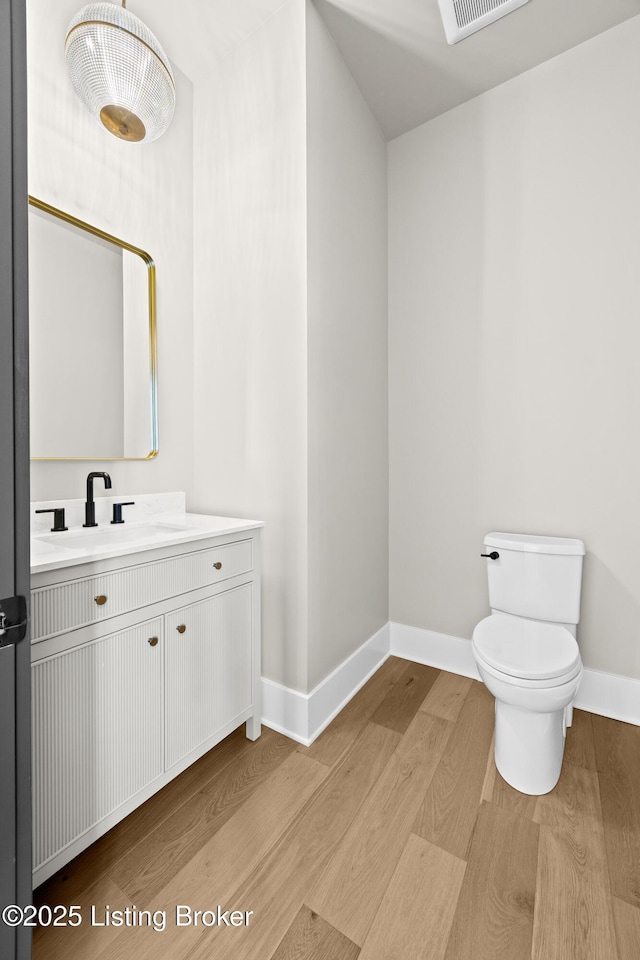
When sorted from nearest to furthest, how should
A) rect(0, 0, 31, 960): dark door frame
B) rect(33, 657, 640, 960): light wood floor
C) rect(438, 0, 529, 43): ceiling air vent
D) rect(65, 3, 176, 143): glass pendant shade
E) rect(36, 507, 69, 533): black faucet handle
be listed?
1. rect(0, 0, 31, 960): dark door frame
2. rect(33, 657, 640, 960): light wood floor
3. rect(65, 3, 176, 143): glass pendant shade
4. rect(36, 507, 69, 533): black faucet handle
5. rect(438, 0, 529, 43): ceiling air vent

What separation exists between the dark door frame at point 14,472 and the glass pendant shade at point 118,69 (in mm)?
822

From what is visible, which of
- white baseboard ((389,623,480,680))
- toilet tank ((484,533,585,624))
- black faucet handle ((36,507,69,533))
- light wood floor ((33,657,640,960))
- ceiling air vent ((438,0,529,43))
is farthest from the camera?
white baseboard ((389,623,480,680))

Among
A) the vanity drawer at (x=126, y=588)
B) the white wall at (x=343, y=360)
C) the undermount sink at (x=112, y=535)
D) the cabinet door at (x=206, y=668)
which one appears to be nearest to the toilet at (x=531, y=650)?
the white wall at (x=343, y=360)

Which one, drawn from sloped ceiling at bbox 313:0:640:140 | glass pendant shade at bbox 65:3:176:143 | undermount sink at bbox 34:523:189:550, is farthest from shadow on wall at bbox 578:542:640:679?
glass pendant shade at bbox 65:3:176:143

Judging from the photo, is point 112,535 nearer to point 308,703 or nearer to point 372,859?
point 308,703

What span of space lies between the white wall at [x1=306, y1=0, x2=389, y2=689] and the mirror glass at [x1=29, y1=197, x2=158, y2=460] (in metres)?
0.74

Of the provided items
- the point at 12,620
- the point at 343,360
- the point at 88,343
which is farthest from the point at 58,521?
the point at 343,360

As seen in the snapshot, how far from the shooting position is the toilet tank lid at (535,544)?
1.78 meters

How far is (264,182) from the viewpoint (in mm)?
1772

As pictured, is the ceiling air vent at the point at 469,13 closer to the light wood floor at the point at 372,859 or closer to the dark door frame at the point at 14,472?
the dark door frame at the point at 14,472

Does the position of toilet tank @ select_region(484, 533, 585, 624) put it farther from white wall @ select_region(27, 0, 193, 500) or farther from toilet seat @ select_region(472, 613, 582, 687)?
white wall @ select_region(27, 0, 193, 500)

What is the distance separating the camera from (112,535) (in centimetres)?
157

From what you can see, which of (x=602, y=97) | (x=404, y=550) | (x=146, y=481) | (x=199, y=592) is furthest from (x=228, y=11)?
(x=404, y=550)

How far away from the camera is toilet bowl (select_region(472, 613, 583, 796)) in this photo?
1353 mm
